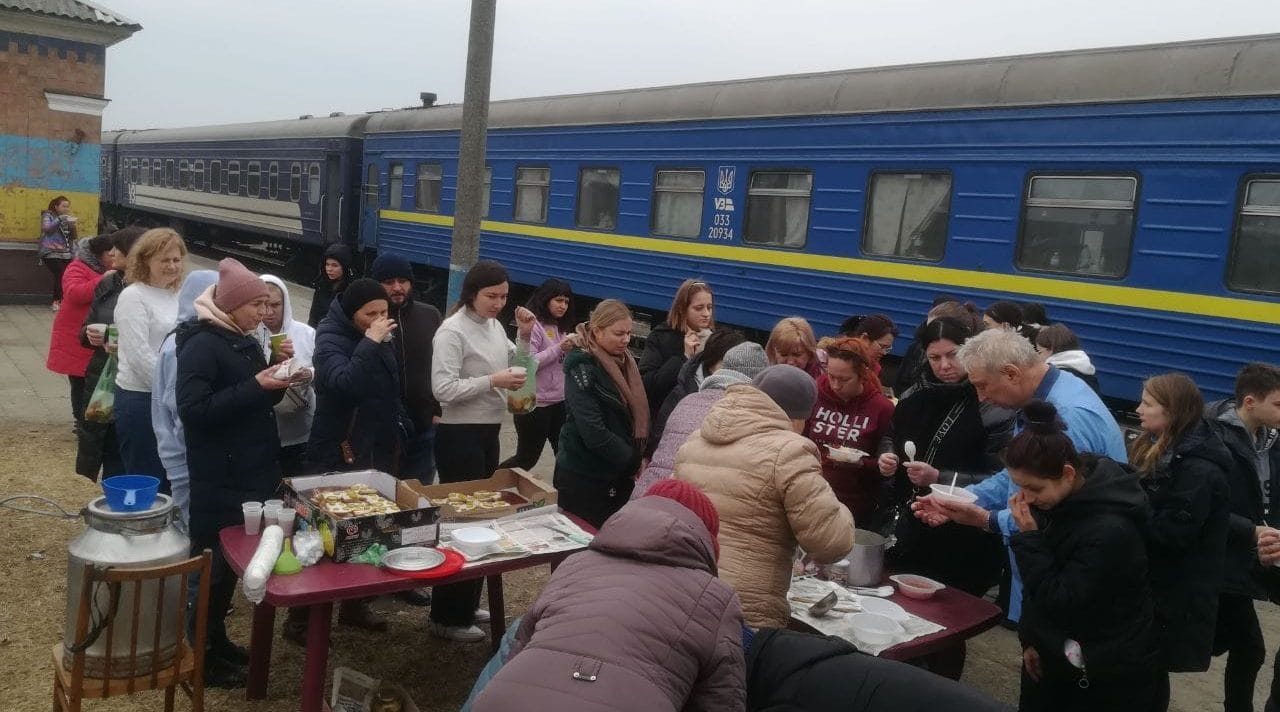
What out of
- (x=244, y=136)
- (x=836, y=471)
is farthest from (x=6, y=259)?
(x=836, y=471)

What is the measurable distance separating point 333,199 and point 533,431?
12328mm

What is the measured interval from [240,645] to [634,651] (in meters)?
2.78

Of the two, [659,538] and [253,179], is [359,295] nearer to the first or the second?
[659,538]

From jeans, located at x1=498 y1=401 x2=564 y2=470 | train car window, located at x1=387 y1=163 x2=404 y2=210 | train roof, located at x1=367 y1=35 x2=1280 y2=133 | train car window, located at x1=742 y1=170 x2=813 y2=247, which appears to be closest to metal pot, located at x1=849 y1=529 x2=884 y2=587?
jeans, located at x1=498 y1=401 x2=564 y2=470

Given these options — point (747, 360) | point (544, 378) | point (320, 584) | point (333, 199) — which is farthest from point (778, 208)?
point (333, 199)

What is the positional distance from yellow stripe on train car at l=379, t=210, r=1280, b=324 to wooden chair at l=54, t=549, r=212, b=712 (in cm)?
632

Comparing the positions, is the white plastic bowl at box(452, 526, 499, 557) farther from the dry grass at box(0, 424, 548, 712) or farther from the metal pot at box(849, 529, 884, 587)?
the metal pot at box(849, 529, 884, 587)

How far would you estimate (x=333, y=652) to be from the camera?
412 cm

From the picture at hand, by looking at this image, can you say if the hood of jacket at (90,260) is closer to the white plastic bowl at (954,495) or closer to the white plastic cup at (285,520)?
the white plastic cup at (285,520)

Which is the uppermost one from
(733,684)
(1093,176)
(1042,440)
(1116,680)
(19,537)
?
(1093,176)

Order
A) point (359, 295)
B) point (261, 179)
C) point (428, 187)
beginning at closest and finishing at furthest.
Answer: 1. point (359, 295)
2. point (428, 187)
3. point (261, 179)

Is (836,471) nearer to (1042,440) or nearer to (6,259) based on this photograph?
(1042,440)

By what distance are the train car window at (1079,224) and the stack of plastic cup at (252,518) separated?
6089mm

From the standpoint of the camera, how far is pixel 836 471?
165 inches
